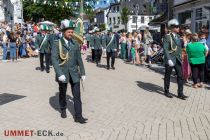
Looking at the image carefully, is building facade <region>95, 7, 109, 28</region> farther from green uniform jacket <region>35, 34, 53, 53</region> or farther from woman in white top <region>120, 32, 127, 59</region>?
green uniform jacket <region>35, 34, 53, 53</region>

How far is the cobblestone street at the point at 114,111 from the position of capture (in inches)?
257

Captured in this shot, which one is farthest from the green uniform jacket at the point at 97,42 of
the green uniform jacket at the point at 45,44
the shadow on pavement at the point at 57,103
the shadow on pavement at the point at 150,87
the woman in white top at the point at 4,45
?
the shadow on pavement at the point at 57,103

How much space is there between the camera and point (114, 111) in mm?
8148

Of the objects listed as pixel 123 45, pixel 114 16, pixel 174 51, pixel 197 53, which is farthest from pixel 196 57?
pixel 114 16

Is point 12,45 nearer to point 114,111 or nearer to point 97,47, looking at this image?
point 97,47

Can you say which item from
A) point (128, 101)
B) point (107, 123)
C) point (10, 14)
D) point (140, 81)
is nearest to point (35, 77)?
point (140, 81)

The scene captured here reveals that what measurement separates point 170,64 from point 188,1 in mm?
14244

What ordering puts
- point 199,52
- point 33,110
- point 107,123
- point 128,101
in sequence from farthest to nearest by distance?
point 199,52 → point 128,101 → point 33,110 → point 107,123

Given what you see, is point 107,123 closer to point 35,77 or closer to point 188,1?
point 35,77

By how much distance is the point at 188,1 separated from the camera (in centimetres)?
2258

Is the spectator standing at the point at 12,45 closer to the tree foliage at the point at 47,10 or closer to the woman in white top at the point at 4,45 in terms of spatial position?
the woman in white top at the point at 4,45

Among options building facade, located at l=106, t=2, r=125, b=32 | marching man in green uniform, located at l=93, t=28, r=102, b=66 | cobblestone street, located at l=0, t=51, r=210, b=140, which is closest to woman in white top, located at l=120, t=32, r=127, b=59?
marching man in green uniform, located at l=93, t=28, r=102, b=66

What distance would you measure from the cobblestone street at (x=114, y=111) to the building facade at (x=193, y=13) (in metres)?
9.19

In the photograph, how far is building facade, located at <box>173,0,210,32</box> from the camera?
66.9ft
